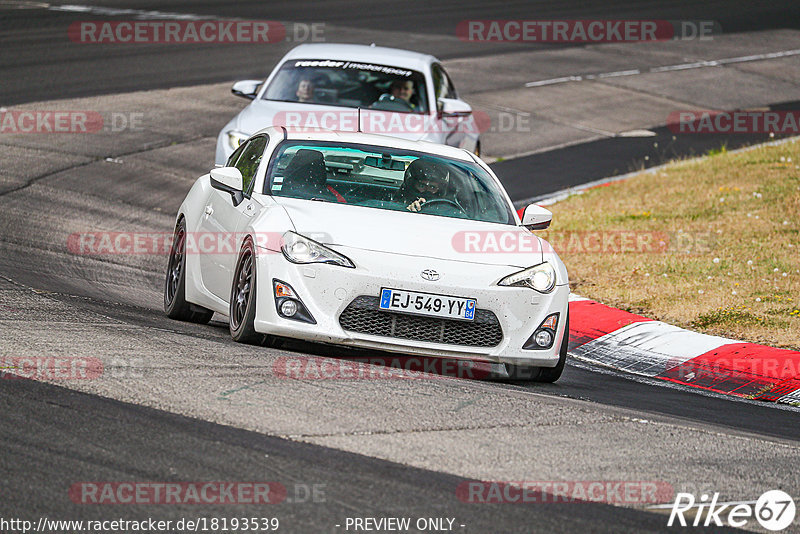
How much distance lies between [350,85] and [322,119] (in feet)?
2.96

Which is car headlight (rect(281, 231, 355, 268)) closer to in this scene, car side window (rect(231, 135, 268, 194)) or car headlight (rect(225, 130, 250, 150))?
A: car side window (rect(231, 135, 268, 194))

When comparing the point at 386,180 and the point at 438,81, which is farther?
the point at 438,81

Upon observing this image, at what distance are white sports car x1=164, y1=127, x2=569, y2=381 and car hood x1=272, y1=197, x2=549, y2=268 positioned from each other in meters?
0.01

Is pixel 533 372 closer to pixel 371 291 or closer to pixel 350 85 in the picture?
→ pixel 371 291

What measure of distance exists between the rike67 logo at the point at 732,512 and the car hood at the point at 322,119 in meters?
8.34

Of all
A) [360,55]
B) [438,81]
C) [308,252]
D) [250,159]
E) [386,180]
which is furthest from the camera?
[438,81]

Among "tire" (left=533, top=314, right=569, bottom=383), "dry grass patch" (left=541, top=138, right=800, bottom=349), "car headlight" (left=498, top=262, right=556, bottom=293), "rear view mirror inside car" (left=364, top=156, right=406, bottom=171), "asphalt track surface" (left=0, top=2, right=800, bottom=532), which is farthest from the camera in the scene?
"dry grass patch" (left=541, top=138, right=800, bottom=349)

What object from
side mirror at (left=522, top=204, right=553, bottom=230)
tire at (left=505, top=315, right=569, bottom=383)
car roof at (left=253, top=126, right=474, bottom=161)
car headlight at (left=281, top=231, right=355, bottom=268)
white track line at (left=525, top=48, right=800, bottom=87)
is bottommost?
white track line at (left=525, top=48, right=800, bottom=87)

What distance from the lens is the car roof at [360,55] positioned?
579 inches

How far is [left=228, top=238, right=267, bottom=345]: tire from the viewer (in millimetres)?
7805

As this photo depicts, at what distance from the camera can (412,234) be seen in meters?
8.02

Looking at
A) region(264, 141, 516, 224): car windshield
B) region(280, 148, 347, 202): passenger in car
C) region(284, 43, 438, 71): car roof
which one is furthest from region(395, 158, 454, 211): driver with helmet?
region(284, 43, 438, 71): car roof

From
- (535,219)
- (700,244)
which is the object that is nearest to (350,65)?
(700,244)

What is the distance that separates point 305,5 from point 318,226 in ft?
82.2
